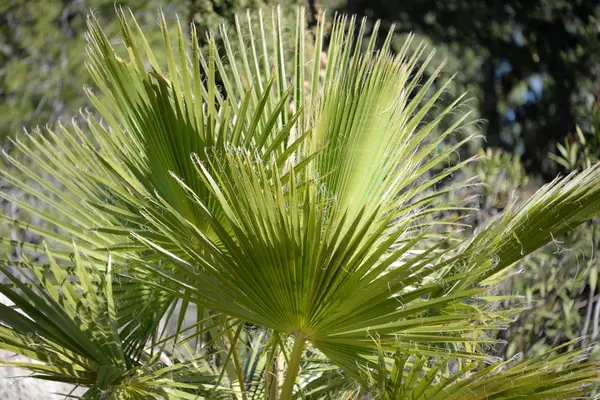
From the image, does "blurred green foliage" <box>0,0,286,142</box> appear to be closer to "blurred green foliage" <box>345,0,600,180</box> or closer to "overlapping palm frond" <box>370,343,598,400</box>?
"overlapping palm frond" <box>370,343,598,400</box>

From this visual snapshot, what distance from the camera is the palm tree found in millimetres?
1591

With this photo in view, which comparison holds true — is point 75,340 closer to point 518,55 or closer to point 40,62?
point 40,62

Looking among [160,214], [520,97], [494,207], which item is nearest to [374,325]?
[160,214]

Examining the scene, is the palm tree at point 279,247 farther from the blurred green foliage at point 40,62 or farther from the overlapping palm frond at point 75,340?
the blurred green foliage at point 40,62

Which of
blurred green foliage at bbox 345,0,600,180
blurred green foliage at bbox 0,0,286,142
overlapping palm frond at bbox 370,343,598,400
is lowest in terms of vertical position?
overlapping palm frond at bbox 370,343,598,400

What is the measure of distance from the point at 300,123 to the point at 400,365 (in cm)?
91

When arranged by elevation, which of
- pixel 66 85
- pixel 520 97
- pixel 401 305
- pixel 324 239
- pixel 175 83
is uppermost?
pixel 520 97

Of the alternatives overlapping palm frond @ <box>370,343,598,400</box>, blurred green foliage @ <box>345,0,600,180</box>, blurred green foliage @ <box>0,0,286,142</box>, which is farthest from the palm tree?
blurred green foliage @ <box>345,0,600,180</box>

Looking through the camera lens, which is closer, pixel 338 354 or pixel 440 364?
pixel 440 364

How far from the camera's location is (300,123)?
2270mm

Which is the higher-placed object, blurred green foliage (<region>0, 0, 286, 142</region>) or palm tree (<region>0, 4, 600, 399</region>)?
blurred green foliage (<region>0, 0, 286, 142</region>)

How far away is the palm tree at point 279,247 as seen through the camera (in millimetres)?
1591

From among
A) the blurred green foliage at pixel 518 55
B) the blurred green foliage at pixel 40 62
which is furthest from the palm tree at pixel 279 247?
the blurred green foliage at pixel 518 55

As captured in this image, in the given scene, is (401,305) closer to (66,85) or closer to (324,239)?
(324,239)
